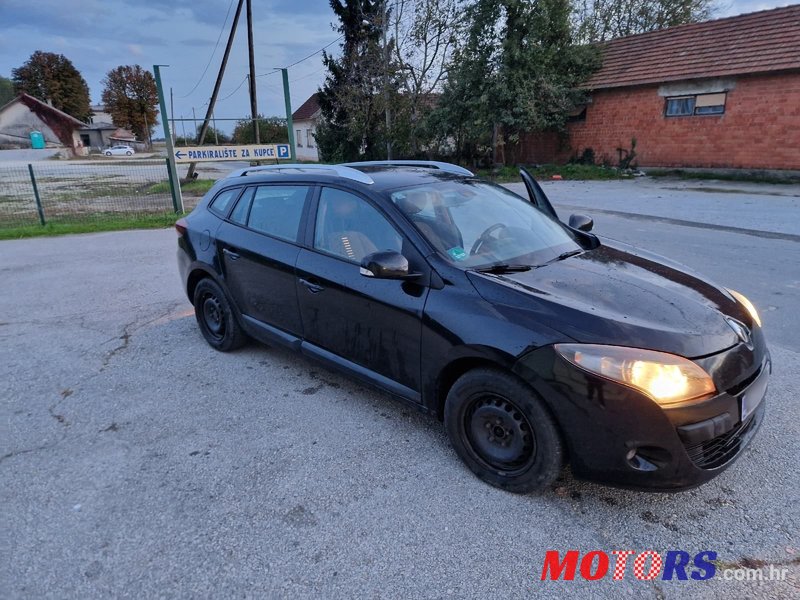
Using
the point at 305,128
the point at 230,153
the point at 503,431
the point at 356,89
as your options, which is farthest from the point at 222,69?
the point at 305,128

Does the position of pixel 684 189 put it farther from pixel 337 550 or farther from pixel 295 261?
pixel 337 550

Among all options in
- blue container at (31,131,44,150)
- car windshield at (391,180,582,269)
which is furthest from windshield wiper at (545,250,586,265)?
blue container at (31,131,44,150)

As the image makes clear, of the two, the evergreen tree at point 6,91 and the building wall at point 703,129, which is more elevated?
the evergreen tree at point 6,91

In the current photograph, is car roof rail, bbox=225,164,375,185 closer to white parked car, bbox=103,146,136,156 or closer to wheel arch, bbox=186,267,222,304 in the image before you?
wheel arch, bbox=186,267,222,304

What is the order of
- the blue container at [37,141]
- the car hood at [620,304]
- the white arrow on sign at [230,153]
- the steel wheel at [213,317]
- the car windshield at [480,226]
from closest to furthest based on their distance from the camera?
1. the car hood at [620,304]
2. the car windshield at [480,226]
3. the steel wheel at [213,317]
4. the white arrow on sign at [230,153]
5. the blue container at [37,141]

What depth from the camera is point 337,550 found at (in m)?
2.24

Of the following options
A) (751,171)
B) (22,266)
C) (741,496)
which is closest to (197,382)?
(741,496)

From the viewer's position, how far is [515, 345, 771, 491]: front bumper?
213 cm

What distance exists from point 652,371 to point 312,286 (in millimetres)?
2110

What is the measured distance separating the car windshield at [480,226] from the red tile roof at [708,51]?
17.7 m

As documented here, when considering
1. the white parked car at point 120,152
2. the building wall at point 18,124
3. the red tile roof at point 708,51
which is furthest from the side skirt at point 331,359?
the building wall at point 18,124

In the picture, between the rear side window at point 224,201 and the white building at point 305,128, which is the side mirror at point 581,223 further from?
the white building at point 305,128

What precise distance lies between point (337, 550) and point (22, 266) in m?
8.28

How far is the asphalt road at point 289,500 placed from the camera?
2094 millimetres
